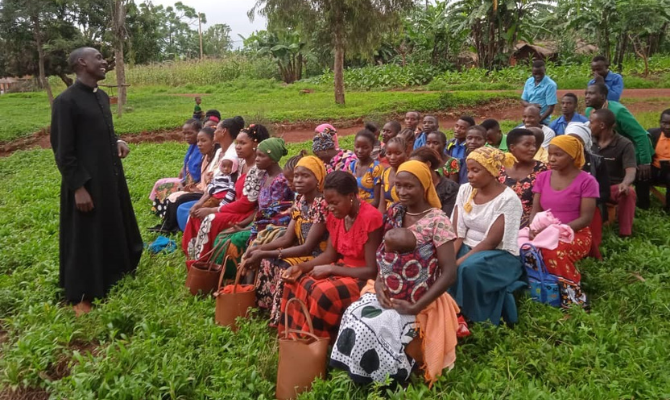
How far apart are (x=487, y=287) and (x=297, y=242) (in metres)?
1.55

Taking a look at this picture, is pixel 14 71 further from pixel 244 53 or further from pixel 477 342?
pixel 477 342

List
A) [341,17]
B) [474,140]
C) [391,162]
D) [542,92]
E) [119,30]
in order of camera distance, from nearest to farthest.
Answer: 1. [391,162]
2. [474,140]
3. [542,92]
4. [341,17]
5. [119,30]

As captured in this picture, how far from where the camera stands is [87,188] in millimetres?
4410

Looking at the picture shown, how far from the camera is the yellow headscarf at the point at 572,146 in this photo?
14.0 feet

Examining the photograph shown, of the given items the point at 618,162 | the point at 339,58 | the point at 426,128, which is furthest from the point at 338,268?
the point at 339,58

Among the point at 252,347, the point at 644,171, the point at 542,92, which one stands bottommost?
the point at 252,347

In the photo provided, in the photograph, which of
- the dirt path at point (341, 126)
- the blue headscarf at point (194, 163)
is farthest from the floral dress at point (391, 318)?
the dirt path at point (341, 126)

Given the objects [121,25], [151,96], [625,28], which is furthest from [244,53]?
[625,28]

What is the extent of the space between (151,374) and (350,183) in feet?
5.73

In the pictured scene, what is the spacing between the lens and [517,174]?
488cm

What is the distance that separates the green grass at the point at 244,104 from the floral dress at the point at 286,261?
29.3ft

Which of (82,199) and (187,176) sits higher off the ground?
(82,199)

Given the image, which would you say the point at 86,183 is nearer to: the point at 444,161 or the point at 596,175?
the point at 444,161

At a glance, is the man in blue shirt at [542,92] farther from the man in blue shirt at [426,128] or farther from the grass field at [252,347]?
the grass field at [252,347]
